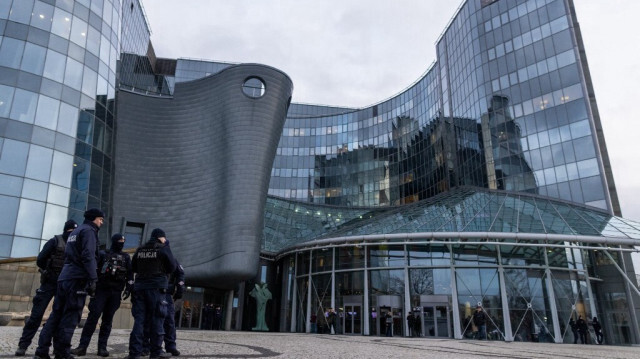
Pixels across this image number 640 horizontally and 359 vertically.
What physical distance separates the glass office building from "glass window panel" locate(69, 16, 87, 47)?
10cm

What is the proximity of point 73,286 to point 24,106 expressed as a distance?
2609cm

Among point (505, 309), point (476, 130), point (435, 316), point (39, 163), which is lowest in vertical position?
point (435, 316)

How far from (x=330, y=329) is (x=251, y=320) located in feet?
39.9

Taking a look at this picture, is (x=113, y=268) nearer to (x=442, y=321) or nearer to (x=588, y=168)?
(x=442, y=321)

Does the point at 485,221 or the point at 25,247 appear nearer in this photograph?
the point at 25,247

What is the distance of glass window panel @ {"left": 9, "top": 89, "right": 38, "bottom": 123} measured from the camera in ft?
85.5

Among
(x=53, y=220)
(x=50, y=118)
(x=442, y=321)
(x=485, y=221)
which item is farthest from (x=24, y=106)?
(x=485, y=221)

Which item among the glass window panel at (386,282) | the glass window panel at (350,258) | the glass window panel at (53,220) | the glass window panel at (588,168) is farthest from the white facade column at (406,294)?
the glass window panel at (53,220)

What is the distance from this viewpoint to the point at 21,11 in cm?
2773

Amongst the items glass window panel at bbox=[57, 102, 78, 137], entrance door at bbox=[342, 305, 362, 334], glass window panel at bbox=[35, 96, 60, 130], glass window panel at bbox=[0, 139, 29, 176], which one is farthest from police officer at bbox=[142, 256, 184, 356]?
glass window panel at bbox=[57, 102, 78, 137]

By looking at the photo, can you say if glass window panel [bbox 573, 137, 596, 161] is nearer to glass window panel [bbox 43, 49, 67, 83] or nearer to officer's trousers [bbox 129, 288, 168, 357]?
officer's trousers [bbox 129, 288, 168, 357]

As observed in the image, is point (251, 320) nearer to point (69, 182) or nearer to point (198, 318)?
point (198, 318)

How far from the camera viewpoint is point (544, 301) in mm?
24875

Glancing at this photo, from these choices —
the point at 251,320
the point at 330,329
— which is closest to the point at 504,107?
the point at 330,329
